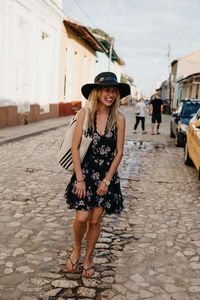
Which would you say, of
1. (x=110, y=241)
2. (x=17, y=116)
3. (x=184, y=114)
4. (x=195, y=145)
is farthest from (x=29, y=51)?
(x=110, y=241)

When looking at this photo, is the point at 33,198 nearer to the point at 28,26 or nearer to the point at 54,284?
the point at 54,284

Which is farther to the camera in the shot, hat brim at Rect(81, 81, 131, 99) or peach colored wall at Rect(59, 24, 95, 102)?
peach colored wall at Rect(59, 24, 95, 102)

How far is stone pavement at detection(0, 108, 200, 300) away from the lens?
2793 millimetres

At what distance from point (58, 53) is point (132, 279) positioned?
1900cm

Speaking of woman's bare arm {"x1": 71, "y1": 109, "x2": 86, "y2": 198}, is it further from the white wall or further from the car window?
→ the white wall

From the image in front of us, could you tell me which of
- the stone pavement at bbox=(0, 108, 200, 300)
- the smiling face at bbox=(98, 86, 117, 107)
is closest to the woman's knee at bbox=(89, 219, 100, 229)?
the stone pavement at bbox=(0, 108, 200, 300)

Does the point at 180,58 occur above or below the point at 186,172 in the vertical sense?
above

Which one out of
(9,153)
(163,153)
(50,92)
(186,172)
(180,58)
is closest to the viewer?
(186,172)

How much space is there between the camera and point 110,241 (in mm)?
3732

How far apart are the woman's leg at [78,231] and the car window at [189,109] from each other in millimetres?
9270

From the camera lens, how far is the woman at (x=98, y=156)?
9.26 feet

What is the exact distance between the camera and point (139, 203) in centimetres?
514

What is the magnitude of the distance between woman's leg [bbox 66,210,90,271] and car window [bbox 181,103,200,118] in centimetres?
927

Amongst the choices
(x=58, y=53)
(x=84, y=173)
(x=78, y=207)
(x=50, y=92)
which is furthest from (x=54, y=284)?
(x=58, y=53)
